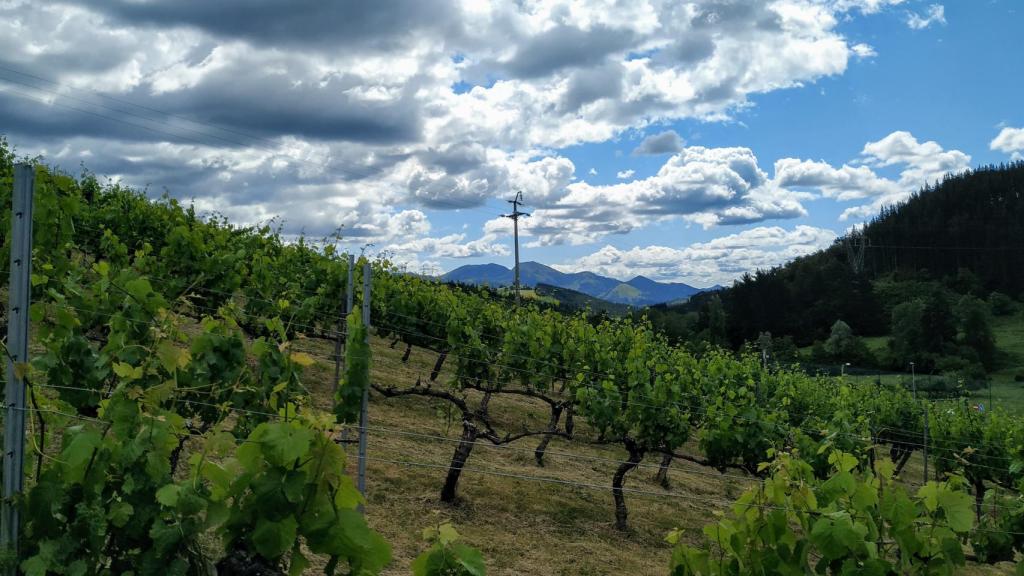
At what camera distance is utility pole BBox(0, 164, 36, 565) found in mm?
2766

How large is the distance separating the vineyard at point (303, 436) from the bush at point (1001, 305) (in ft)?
246

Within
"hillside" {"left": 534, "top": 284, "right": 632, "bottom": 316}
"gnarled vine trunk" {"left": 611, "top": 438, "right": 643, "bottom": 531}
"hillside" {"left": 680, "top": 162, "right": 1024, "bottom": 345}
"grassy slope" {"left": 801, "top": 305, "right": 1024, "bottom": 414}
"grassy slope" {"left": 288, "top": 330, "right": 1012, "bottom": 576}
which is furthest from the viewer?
"hillside" {"left": 680, "top": 162, "right": 1024, "bottom": 345}

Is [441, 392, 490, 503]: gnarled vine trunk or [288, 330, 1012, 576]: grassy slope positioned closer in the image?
[288, 330, 1012, 576]: grassy slope

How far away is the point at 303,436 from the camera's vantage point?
2.55 meters

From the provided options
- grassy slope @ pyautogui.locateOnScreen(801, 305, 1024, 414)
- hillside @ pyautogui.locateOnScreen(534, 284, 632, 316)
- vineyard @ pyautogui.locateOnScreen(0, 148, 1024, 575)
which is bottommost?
grassy slope @ pyautogui.locateOnScreen(801, 305, 1024, 414)

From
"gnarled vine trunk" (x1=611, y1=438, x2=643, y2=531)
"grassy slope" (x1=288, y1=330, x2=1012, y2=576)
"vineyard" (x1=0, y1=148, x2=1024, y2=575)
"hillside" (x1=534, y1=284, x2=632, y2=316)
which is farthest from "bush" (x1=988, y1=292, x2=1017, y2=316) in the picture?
"gnarled vine trunk" (x1=611, y1=438, x2=643, y2=531)

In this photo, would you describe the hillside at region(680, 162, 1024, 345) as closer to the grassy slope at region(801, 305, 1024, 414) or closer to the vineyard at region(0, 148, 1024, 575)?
the grassy slope at region(801, 305, 1024, 414)

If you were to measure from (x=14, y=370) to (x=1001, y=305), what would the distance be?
303 ft

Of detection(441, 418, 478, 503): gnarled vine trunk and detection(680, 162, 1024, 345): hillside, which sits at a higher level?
detection(680, 162, 1024, 345): hillside

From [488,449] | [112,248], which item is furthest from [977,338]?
[112,248]

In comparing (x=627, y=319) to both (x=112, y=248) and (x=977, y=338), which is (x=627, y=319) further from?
(x=977, y=338)

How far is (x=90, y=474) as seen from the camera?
9.25ft

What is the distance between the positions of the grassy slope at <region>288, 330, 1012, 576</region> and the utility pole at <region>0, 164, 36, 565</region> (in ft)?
12.5

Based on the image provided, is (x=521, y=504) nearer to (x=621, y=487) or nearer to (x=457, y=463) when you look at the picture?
(x=457, y=463)
